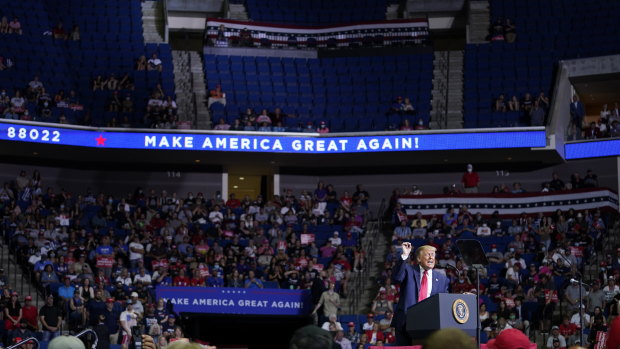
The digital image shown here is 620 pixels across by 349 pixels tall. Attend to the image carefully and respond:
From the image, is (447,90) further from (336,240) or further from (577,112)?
(336,240)

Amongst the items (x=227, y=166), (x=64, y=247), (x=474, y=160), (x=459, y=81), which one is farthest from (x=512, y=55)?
(x=64, y=247)

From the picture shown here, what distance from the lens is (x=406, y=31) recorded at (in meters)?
31.8

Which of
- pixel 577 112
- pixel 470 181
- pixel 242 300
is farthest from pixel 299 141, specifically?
pixel 577 112

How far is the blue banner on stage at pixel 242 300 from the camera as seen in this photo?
2077 centimetres

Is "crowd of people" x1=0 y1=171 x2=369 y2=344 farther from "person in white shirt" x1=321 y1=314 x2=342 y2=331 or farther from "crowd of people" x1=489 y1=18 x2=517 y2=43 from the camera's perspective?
"crowd of people" x1=489 y1=18 x2=517 y2=43

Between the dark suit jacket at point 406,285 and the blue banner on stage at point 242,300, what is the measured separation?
482 inches

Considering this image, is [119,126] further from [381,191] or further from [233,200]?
[381,191]

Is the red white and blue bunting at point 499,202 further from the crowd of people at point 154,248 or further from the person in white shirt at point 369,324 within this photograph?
the person in white shirt at point 369,324

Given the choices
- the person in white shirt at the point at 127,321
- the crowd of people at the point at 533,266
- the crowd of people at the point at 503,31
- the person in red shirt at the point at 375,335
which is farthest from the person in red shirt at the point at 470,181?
the person in white shirt at the point at 127,321

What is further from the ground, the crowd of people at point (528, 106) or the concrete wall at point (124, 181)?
the crowd of people at point (528, 106)

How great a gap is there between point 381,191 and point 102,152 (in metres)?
8.25

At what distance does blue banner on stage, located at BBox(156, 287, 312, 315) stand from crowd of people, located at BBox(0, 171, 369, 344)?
0.48 m

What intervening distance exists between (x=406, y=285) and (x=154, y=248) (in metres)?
15.1

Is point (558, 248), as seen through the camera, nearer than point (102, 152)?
Yes
